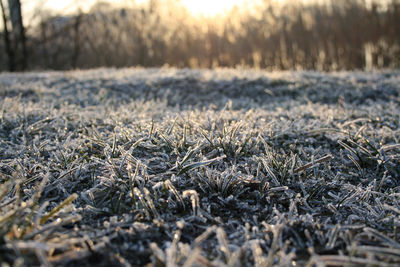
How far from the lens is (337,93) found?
15.6 feet

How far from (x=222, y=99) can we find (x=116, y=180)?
340cm

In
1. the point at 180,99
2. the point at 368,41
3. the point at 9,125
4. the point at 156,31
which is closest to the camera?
the point at 9,125

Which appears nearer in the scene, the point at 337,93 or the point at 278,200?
the point at 278,200

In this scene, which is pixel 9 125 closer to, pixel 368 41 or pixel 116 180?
pixel 116 180

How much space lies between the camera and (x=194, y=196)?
1301mm


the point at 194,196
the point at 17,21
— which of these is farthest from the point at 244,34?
the point at 194,196

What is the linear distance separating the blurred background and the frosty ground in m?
6.18

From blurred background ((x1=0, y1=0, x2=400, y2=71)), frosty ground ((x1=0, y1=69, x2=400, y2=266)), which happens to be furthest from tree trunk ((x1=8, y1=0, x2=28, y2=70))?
frosty ground ((x1=0, y1=69, x2=400, y2=266))

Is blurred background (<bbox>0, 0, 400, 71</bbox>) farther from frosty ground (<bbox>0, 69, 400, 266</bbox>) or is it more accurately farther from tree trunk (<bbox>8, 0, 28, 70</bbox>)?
frosty ground (<bbox>0, 69, 400, 266</bbox>)

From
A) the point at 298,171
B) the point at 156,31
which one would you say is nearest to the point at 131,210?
the point at 298,171

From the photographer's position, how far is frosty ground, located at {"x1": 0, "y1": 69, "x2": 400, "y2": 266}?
0.98m

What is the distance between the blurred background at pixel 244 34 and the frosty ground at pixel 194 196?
618 centimetres

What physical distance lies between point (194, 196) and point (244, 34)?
311 inches

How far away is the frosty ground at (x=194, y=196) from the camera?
985 mm
